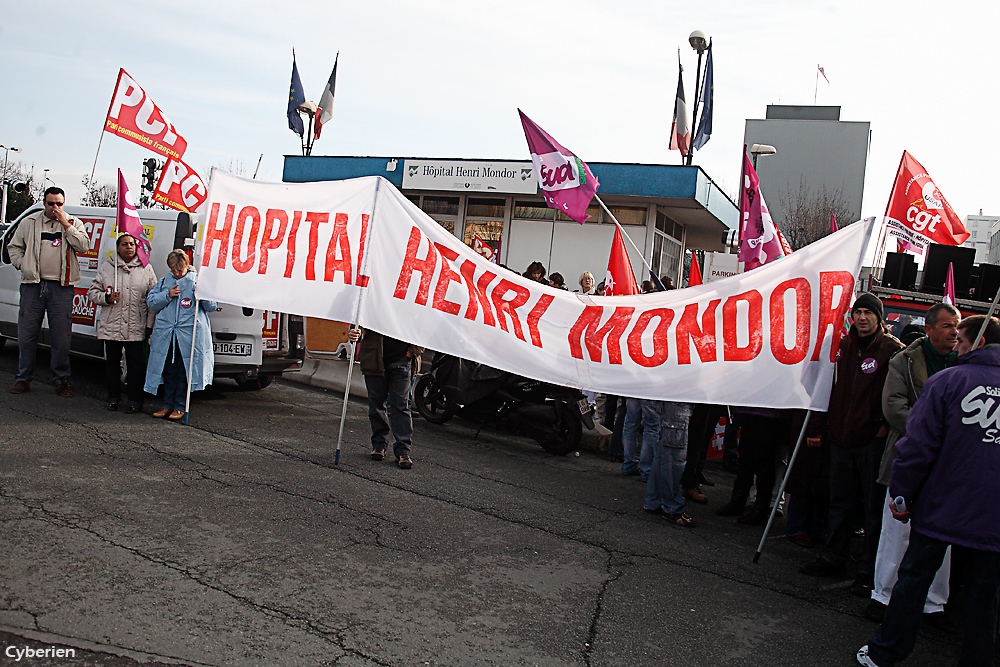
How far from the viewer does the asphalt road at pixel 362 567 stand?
3.55 meters

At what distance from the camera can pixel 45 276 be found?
8594 mm

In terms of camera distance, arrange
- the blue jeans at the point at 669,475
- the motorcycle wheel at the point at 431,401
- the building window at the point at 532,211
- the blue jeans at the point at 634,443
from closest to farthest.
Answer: the blue jeans at the point at 669,475 → the blue jeans at the point at 634,443 → the motorcycle wheel at the point at 431,401 → the building window at the point at 532,211

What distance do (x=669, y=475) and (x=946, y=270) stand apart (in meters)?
10.6

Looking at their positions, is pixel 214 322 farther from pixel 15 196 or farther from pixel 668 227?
pixel 15 196

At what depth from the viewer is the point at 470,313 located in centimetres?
650

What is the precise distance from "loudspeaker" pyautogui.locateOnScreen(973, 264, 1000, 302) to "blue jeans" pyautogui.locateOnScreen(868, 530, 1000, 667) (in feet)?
38.3

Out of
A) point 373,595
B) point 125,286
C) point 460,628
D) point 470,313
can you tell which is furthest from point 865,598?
point 125,286

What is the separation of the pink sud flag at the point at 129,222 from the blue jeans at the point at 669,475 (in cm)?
600

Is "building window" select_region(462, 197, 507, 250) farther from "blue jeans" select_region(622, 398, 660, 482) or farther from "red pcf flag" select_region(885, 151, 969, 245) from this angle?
"red pcf flag" select_region(885, 151, 969, 245)

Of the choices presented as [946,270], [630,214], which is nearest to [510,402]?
[946,270]

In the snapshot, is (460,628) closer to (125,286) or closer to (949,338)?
(949,338)

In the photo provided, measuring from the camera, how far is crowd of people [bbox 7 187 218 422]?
815 cm

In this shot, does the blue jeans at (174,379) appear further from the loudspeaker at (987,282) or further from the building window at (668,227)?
the building window at (668,227)

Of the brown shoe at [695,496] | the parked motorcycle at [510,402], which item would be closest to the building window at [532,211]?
the parked motorcycle at [510,402]
